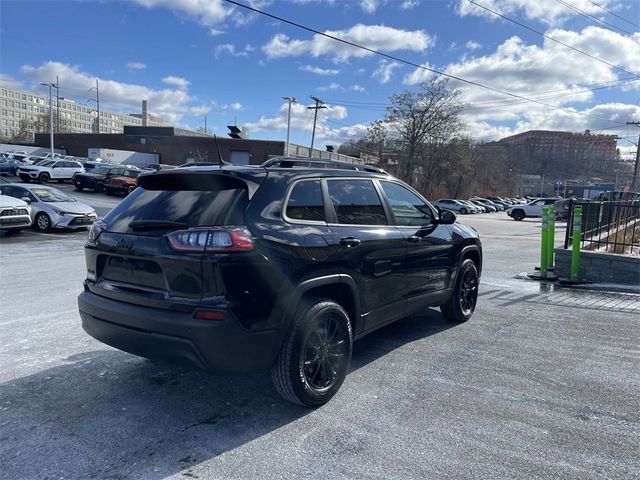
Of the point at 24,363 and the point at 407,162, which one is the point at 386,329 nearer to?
the point at 24,363

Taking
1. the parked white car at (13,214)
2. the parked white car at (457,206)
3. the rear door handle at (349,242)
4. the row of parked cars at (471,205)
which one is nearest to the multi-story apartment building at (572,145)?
the row of parked cars at (471,205)

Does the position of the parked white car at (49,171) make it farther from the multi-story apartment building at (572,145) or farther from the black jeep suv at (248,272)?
the multi-story apartment building at (572,145)

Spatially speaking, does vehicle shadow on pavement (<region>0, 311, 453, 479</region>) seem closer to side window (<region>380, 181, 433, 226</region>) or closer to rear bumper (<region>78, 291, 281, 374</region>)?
rear bumper (<region>78, 291, 281, 374</region>)

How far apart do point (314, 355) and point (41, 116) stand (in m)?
121

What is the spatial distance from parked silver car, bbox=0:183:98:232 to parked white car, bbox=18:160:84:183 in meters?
20.0

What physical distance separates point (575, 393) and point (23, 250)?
1255 centimetres

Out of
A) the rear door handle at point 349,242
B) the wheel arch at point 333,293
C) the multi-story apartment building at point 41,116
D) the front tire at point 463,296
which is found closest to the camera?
the wheel arch at point 333,293

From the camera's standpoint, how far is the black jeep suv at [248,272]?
3.01 metres

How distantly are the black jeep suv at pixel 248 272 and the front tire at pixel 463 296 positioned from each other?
1678 millimetres

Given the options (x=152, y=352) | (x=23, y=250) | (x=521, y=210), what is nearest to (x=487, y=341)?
(x=152, y=352)

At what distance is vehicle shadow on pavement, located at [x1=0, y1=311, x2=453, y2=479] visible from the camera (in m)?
2.78

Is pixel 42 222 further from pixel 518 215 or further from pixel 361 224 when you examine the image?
pixel 518 215

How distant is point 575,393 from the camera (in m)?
3.91

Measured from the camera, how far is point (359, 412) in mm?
3484
